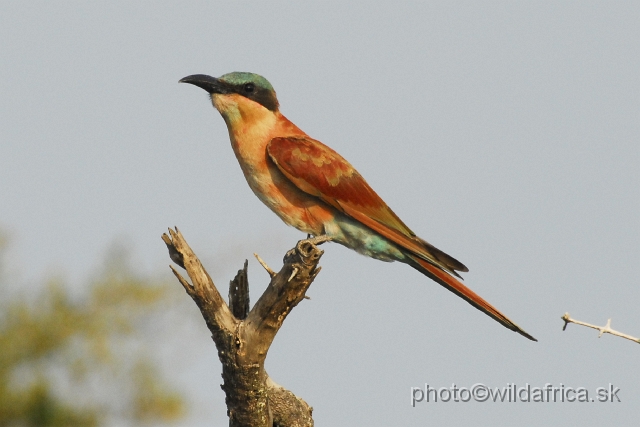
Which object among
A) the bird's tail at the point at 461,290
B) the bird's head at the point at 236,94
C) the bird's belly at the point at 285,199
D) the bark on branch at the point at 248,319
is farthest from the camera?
the bird's head at the point at 236,94

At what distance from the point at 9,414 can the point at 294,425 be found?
9.22 feet

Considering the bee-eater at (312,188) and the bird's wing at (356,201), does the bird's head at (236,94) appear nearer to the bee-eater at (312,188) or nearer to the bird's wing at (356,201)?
the bee-eater at (312,188)

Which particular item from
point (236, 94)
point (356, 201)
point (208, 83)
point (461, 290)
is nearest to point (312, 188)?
point (356, 201)

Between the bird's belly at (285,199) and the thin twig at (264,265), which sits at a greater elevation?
the bird's belly at (285,199)

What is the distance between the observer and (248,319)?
480cm

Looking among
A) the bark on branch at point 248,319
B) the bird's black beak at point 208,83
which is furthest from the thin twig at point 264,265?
the bird's black beak at point 208,83

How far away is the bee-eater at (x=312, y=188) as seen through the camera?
17.8 ft

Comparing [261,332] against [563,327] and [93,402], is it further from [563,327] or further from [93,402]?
[93,402]

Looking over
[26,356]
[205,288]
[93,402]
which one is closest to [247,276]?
[205,288]

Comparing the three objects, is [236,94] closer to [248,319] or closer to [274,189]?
[274,189]

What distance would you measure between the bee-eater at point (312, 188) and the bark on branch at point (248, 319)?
628mm

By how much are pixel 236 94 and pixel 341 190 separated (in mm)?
953

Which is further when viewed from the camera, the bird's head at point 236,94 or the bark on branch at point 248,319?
the bird's head at point 236,94

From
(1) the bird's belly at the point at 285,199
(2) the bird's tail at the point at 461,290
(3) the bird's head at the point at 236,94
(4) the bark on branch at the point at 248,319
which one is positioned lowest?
(4) the bark on branch at the point at 248,319
